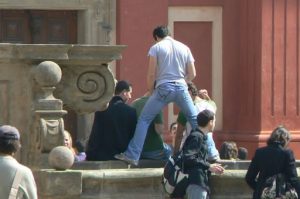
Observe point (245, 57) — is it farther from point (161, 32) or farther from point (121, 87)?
point (121, 87)

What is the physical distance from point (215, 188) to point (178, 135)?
6.55 feet

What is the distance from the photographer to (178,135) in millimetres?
17203

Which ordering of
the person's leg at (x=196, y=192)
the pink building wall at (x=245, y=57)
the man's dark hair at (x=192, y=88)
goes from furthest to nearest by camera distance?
1. the pink building wall at (x=245, y=57)
2. the man's dark hair at (x=192, y=88)
3. the person's leg at (x=196, y=192)

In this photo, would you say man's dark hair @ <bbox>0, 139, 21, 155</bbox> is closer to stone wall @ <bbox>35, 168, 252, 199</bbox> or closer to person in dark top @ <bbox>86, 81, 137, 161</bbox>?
stone wall @ <bbox>35, 168, 252, 199</bbox>

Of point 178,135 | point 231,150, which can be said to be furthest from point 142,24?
point 178,135

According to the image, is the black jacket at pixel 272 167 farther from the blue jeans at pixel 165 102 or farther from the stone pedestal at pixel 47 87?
the stone pedestal at pixel 47 87

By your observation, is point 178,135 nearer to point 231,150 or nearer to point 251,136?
point 231,150

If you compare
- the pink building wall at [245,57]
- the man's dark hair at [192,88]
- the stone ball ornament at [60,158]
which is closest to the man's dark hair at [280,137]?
the man's dark hair at [192,88]

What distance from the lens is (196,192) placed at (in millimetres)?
14930

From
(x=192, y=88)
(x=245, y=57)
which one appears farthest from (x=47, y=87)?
(x=245, y=57)

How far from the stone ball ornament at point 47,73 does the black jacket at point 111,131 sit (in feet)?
4.73

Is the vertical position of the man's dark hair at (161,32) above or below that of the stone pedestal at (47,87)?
above

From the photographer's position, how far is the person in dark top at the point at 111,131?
16438 mm

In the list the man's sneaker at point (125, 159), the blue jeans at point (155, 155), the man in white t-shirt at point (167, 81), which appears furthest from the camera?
the blue jeans at point (155, 155)
